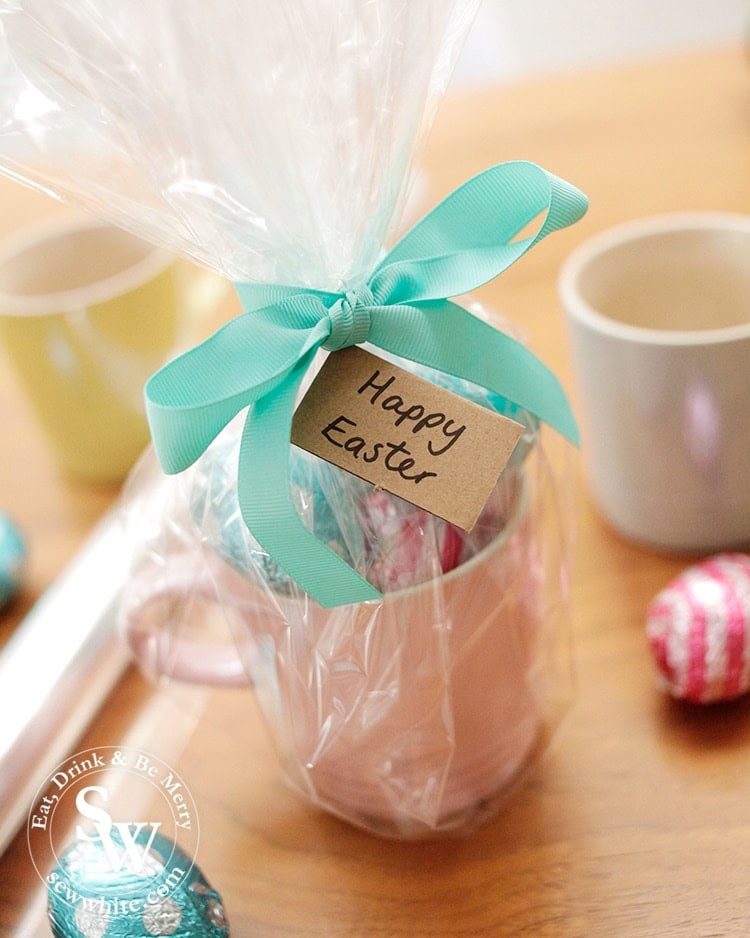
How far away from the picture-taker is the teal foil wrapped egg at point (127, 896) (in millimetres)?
348

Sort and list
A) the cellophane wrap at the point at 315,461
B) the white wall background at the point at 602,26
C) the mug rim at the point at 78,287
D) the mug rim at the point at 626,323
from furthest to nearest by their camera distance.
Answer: the white wall background at the point at 602,26
the mug rim at the point at 78,287
the mug rim at the point at 626,323
the cellophane wrap at the point at 315,461

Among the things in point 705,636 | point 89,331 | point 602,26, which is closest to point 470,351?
point 705,636

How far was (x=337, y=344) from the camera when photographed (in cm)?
37

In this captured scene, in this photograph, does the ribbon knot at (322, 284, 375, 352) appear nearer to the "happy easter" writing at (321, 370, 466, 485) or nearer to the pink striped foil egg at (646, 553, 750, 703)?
the "happy easter" writing at (321, 370, 466, 485)

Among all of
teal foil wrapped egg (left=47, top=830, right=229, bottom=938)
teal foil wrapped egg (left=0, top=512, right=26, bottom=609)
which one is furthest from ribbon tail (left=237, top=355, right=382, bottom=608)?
teal foil wrapped egg (left=0, top=512, right=26, bottom=609)

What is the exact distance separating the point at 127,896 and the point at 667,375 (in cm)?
30

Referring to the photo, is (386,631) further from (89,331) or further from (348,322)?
(89,331)

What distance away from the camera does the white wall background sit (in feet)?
5.26

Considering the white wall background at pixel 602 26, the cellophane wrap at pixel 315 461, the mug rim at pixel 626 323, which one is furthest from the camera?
the white wall background at pixel 602 26

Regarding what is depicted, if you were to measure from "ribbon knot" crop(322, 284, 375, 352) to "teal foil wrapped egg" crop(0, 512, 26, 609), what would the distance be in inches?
10.3

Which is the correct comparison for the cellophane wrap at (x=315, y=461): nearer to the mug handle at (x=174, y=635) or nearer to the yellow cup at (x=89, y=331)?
the mug handle at (x=174, y=635)

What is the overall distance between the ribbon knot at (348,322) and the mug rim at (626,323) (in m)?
0.14

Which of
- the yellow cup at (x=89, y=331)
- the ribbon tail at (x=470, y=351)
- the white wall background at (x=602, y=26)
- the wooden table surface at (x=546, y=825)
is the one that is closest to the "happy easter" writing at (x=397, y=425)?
the ribbon tail at (x=470, y=351)

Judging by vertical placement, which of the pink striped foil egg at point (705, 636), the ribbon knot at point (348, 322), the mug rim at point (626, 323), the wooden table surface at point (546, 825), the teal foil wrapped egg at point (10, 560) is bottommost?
the wooden table surface at point (546, 825)
